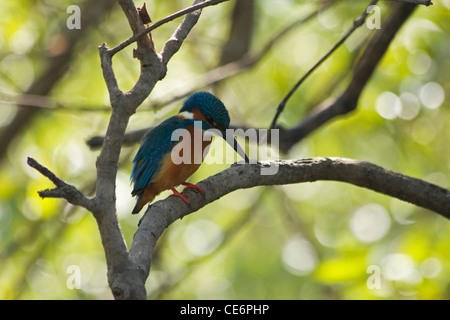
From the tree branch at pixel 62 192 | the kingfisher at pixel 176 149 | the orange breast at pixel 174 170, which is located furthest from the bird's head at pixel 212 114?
the tree branch at pixel 62 192

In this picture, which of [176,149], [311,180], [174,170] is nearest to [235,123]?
[176,149]

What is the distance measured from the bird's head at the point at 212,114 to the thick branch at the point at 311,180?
0.70 meters

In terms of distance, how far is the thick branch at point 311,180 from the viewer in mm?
2861

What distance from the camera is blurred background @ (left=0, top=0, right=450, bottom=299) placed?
16.5 feet

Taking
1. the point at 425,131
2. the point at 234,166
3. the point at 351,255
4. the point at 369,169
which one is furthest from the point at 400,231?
the point at 234,166

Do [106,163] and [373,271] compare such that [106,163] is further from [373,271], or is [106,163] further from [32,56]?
[32,56]

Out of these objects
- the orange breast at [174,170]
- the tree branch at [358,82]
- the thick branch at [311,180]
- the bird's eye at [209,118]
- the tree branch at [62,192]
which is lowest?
the tree branch at [62,192]

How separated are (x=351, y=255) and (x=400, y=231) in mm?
1957

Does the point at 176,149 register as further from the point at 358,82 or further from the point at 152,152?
the point at 358,82

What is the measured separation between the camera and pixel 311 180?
3.09m

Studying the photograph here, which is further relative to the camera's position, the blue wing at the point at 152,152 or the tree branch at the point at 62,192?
the blue wing at the point at 152,152

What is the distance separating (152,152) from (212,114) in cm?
48

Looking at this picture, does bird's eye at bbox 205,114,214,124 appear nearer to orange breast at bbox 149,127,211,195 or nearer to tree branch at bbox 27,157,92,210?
orange breast at bbox 149,127,211,195

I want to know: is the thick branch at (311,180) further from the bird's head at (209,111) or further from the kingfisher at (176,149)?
the bird's head at (209,111)
